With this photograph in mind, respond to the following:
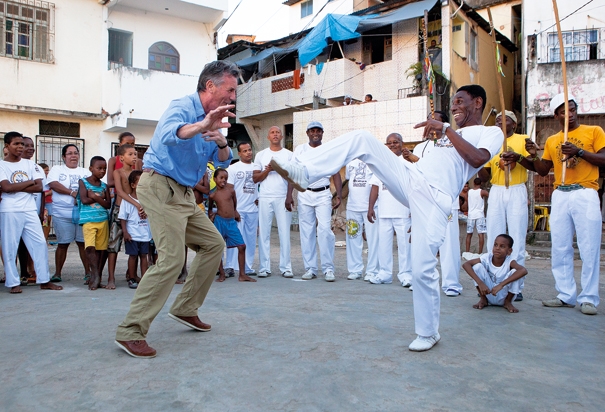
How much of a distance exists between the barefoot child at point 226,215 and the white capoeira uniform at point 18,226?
219 cm

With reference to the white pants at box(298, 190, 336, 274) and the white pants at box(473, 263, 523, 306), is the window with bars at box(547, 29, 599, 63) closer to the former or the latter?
the white pants at box(298, 190, 336, 274)

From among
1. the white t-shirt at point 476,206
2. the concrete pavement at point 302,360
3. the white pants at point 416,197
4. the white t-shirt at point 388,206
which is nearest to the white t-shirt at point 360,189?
the white t-shirt at point 388,206

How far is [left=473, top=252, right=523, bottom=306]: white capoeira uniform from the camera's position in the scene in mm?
5148

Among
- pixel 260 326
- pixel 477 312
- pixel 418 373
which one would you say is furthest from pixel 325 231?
pixel 418 373

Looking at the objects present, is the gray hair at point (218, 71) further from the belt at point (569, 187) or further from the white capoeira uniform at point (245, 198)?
the white capoeira uniform at point (245, 198)

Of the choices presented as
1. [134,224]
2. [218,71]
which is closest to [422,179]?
[218,71]

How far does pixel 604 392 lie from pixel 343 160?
211 cm

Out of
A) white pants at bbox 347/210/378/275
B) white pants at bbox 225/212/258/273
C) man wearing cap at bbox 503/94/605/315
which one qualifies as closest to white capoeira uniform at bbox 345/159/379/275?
white pants at bbox 347/210/378/275

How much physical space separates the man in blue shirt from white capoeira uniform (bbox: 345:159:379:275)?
358 cm

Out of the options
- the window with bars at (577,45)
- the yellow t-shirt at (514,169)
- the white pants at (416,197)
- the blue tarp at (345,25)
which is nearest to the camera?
the white pants at (416,197)

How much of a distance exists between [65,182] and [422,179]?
523 cm

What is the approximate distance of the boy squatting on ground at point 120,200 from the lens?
6.47 m

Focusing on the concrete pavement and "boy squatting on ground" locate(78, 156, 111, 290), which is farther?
"boy squatting on ground" locate(78, 156, 111, 290)

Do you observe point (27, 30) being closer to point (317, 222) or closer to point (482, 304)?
point (317, 222)
